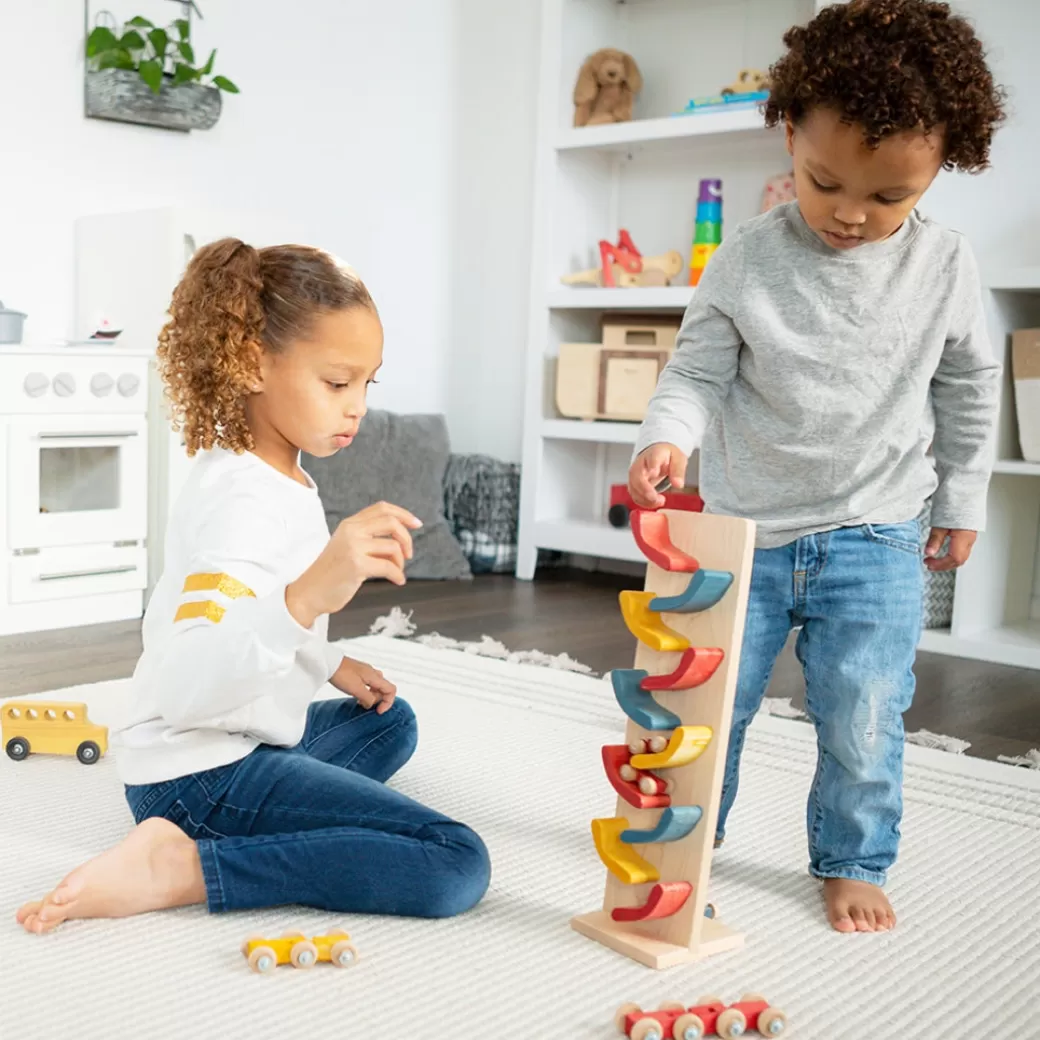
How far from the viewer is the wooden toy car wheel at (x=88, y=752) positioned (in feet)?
5.10

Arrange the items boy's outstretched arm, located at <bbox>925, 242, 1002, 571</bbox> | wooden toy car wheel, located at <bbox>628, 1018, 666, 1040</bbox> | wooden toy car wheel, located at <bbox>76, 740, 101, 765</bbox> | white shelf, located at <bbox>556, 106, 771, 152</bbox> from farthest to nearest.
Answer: white shelf, located at <bbox>556, 106, 771, 152</bbox> → wooden toy car wheel, located at <bbox>76, 740, 101, 765</bbox> → boy's outstretched arm, located at <bbox>925, 242, 1002, 571</bbox> → wooden toy car wheel, located at <bbox>628, 1018, 666, 1040</bbox>

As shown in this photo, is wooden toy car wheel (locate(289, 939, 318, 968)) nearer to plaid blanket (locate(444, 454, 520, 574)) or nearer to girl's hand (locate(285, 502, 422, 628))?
girl's hand (locate(285, 502, 422, 628))

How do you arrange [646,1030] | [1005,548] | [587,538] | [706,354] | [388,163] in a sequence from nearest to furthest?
[646,1030]
[706,354]
[1005,548]
[587,538]
[388,163]

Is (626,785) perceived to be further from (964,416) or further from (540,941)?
(964,416)

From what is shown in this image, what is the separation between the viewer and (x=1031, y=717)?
200 centimetres

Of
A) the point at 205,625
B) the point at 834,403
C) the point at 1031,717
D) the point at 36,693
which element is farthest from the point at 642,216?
the point at 205,625

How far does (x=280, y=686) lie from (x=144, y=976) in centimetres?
28

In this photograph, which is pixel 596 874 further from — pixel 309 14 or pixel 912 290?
pixel 309 14

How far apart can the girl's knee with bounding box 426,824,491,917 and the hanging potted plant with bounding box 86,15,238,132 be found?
7.10 ft

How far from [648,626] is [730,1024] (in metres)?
0.32

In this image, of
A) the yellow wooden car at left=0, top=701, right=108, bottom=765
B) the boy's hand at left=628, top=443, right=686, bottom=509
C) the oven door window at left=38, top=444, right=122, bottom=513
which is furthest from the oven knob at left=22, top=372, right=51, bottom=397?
the boy's hand at left=628, top=443, right=686, bottom=509

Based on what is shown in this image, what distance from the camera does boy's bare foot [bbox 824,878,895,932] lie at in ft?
3.87

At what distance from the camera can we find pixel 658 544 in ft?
3.62

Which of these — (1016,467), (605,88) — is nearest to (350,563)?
(1016,467)
